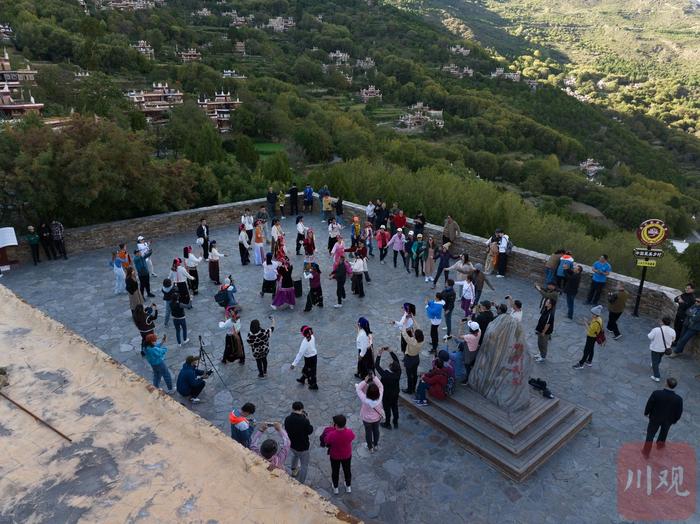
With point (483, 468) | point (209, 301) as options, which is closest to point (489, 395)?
point (483, 468)

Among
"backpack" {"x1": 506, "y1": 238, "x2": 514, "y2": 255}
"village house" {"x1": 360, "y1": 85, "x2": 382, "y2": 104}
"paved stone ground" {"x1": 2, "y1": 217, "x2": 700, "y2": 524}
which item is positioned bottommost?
"village house" {"x1": 360, "y1": 85, "x2": 382, "y2": 104}

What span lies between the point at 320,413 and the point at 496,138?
75170 millimetres

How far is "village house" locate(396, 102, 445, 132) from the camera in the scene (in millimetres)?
76938

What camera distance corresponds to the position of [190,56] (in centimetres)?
8425

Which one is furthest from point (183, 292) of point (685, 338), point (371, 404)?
point (685, 338)

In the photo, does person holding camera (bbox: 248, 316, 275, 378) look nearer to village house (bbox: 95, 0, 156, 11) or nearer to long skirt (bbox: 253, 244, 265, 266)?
long skirt (bbox: 253, 244, 265, 266)

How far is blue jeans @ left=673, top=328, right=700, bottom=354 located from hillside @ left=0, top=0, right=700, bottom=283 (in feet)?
29.1

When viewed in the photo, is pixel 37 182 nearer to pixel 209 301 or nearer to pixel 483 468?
pixel 209 301

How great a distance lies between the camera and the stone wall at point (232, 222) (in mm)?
10523

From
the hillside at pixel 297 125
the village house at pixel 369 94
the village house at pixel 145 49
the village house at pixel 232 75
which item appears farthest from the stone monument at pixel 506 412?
the village house at pixel 369 94

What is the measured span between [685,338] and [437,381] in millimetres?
5078

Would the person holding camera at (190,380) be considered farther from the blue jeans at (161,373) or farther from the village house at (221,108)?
the village house at (221,108)

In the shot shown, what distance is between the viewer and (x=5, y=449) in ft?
16.1

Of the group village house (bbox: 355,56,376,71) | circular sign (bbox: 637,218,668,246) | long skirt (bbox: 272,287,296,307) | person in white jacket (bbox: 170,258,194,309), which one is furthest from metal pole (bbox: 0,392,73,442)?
village house (bbox: 355,56,376,71)
